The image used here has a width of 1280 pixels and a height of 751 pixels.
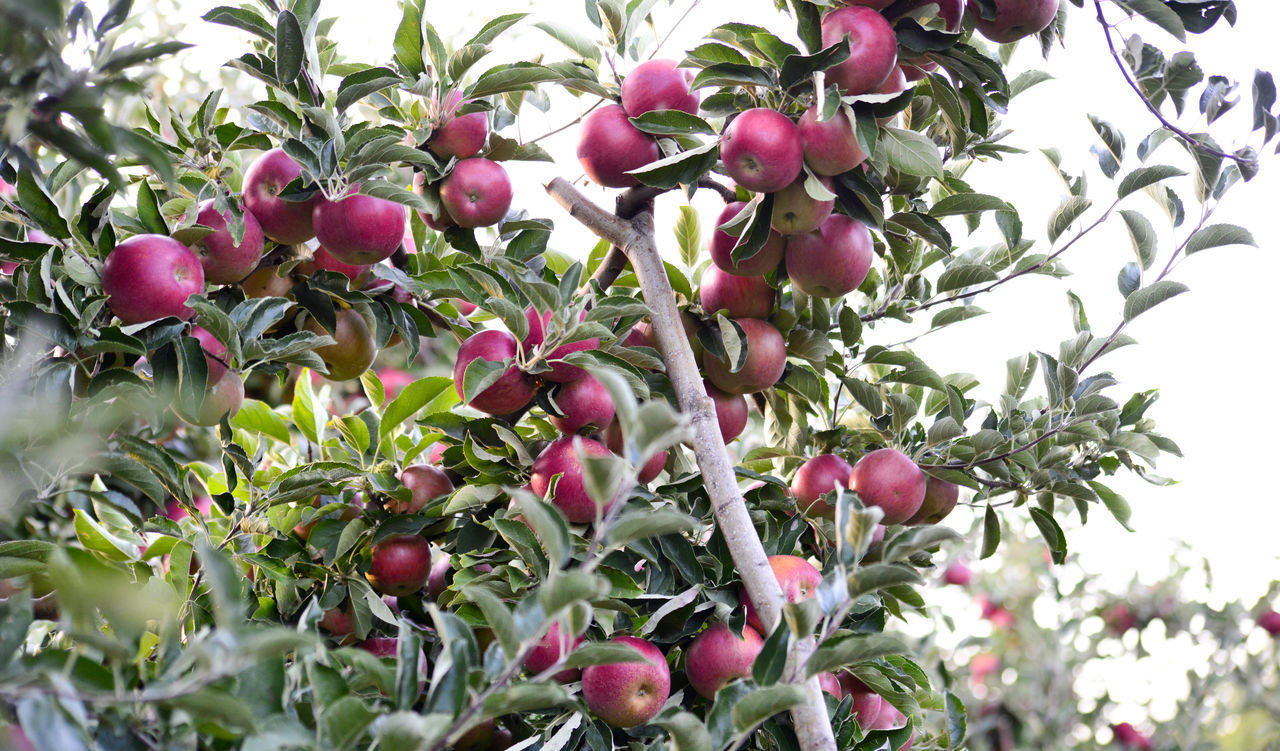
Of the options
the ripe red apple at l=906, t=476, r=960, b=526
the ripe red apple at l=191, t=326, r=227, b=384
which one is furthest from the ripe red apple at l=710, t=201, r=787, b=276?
the ripe red apple at l=191, t=326, r=227, b=384

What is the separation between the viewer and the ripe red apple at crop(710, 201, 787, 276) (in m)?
1.37

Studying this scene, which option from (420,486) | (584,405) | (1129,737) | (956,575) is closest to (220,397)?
(420,486)

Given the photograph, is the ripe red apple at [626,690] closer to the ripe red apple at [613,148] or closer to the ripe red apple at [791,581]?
the ripe red apple at [791,581]

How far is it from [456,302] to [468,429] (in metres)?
0.56

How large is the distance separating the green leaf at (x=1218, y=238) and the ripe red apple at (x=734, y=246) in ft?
2.10

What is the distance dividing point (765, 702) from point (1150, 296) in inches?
37.0

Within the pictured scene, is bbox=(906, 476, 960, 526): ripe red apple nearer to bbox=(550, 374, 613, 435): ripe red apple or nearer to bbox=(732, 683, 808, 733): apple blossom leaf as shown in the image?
bbox=(550, 374, 613, 435): ripe red apple

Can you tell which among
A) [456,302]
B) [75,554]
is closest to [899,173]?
[456,302]

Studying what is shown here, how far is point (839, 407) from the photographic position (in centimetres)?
173

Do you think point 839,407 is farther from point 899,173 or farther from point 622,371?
point 622,371

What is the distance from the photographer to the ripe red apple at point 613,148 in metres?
1.38

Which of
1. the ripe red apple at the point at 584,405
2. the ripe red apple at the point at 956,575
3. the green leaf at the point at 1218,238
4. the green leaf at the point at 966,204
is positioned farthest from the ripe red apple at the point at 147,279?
the ripe red apple at the point at 956,575

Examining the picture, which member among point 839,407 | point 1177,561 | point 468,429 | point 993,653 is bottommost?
point 993,653

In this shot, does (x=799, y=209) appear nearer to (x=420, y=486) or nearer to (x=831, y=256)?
(x=831, y=256)
